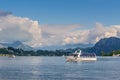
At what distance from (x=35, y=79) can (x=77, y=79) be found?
12924 millimetres

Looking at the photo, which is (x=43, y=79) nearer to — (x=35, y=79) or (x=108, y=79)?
(x=35, y=79)

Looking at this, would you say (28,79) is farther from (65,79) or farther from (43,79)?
(65,79)

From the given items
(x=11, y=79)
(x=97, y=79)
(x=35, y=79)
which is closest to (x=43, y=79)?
(x=35, y=79)

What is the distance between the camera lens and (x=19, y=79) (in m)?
106

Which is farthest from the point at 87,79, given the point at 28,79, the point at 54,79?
the point at 28,79

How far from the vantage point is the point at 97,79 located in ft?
353

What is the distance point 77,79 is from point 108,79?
382 inches

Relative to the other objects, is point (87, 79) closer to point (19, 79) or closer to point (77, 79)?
point (77, 79)

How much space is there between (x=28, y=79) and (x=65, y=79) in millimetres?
11380

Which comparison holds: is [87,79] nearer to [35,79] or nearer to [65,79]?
[65,79]

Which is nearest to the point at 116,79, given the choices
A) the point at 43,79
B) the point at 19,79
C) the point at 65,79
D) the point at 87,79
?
the point at 87,79

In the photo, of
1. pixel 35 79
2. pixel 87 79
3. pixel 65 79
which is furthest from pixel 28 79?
pixel 87 79

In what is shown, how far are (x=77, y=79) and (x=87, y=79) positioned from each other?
11.8 feet

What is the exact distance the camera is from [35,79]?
348 feet
